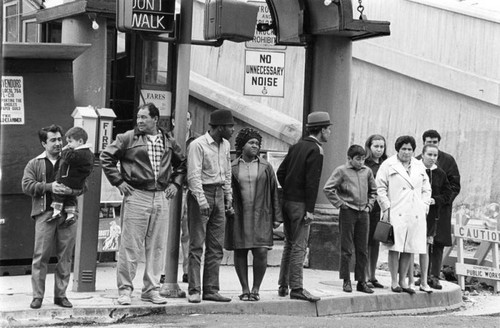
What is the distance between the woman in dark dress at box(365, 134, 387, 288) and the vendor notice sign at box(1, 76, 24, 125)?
423cm

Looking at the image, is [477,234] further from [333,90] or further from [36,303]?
[36,303]

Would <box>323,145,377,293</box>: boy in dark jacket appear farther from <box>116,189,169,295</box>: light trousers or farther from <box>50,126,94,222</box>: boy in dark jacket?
<box>50,126,94,222</box>: boy in dark jacket

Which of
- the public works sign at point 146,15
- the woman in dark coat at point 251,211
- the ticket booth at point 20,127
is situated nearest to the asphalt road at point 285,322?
the woman in dark coat at point 251,211

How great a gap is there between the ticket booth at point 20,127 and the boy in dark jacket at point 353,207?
3340 millimetres

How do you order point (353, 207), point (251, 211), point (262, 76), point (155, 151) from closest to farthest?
1. point (155, 151)
2. point (251, 211)
3. point (353, 207)
4. point (262, 76)

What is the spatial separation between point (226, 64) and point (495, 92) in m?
5.33

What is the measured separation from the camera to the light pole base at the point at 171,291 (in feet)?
36.9

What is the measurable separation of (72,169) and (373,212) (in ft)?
14.1

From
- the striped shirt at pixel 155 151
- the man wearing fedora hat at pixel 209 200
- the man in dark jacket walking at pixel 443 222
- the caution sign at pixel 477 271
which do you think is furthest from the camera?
the caution sign at pixel 477 271

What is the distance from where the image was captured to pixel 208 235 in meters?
11.2

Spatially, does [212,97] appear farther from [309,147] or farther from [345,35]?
[309,147]

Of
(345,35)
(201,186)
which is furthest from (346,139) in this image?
(201,186)

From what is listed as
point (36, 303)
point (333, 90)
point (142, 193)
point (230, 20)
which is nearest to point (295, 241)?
point (142, 193)

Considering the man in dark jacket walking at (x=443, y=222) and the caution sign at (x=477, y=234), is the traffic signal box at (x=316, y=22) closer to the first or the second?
the man in dark jacket walking at (x=443, y=222)
